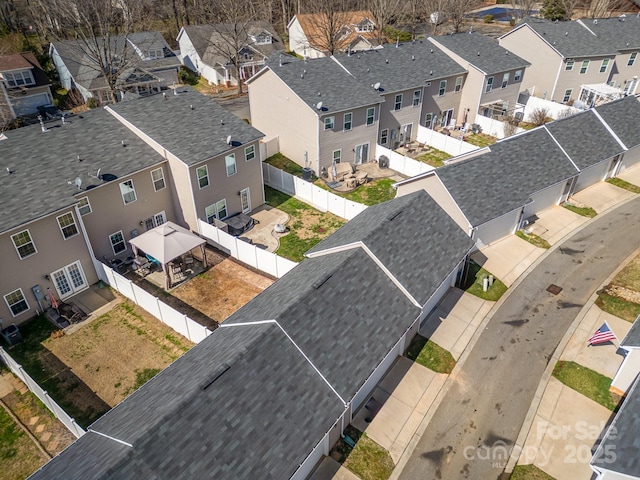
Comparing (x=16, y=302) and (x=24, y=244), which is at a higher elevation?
(x=24, y=244)

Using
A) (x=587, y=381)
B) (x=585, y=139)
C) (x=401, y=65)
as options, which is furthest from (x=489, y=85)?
(x=587, y=381)

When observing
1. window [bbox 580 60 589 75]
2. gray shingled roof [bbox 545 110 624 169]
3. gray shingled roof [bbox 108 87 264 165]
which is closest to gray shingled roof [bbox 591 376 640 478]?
gray shingled roof [bbox 545 110 624 169]

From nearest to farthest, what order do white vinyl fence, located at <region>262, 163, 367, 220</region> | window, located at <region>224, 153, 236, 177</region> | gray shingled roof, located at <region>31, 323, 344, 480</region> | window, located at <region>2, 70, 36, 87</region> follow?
gray shingled roof, located at <region>31, 323, 344, 480</region>, window, located at <region>224, 153, 236, 177</region>, white vinyl fence, located at <region>262, 163, 367, 220</region>, window, located at <region>2, 70, 36, 87</region>

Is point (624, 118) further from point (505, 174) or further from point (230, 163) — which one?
point (230, 163)

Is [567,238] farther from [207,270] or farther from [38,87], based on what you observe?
[38,87]

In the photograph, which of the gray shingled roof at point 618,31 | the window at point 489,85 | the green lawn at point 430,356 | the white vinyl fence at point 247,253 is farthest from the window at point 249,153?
the gray shingled roof at point 618,31

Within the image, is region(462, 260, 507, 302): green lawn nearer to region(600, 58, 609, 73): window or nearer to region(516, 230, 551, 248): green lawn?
region(516, 230, 551, 248): green lawn
